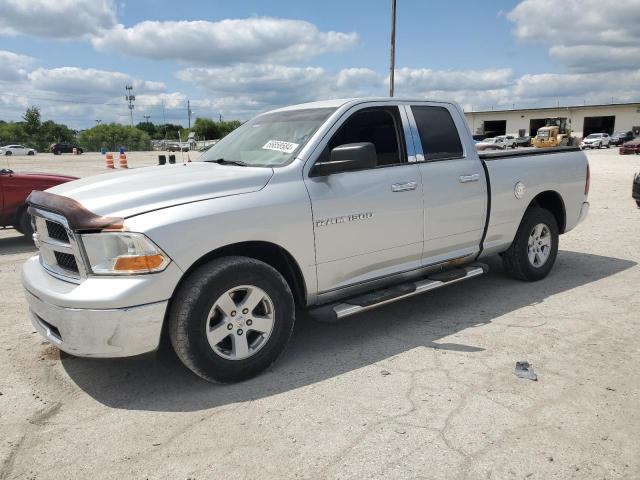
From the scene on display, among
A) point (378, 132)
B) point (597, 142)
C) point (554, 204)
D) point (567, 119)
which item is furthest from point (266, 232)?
point (567, 119)

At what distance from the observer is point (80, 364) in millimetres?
3863

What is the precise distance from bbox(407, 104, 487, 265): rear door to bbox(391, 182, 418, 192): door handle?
0.14 m

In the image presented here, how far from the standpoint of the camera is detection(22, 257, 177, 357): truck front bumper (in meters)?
2.99

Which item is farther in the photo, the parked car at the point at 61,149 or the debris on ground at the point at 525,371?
the parked car at the point at 61,149

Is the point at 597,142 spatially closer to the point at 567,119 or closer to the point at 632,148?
the point at 632,148

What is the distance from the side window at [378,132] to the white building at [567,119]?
219 ft

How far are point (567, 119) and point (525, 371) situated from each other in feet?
240

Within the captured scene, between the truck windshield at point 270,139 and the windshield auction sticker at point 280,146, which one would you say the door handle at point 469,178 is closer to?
the truck windshield at point 270,139

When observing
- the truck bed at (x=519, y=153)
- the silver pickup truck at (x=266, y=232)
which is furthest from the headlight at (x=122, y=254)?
the truck bed at (x=519, y=153)

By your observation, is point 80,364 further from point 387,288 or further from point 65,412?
point 387,288

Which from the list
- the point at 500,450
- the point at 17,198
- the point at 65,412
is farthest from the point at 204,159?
the point at 17,198

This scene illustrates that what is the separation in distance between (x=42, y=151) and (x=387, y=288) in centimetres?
7657

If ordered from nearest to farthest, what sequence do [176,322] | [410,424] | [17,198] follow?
[410,424]
[176,322]
[17,198]

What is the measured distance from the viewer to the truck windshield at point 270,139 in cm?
393
